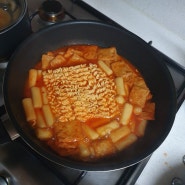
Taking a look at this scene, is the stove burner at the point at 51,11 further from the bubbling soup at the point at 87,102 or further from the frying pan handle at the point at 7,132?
the frying pan handle at the point at 7,132

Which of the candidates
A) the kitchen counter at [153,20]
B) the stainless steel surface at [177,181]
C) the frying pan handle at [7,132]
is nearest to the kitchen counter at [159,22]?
the kitchen counter at [153,20]

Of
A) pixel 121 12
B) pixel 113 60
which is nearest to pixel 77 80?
pixel 113 60

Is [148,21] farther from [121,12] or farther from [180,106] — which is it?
[180,106]

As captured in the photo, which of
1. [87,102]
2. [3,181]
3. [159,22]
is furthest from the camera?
[159,22]

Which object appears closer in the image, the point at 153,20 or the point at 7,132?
Answer: the point at 7,132

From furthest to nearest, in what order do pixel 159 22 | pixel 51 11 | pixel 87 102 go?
pixel 159 22
pixel 51 11
pixel 87 102

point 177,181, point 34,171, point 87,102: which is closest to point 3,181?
point 34,171

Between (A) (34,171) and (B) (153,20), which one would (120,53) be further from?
(A) (34,171)

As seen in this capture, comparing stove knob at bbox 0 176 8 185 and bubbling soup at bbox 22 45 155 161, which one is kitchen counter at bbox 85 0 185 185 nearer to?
bubbling soup at bbox 22 45 155 161
